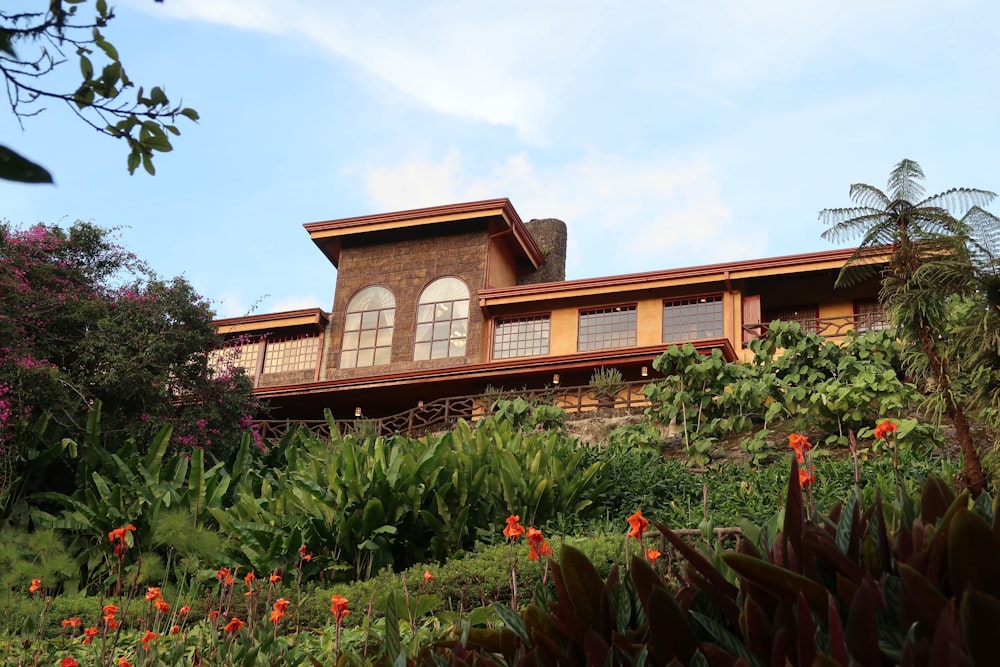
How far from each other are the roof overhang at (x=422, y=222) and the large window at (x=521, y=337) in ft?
8.27

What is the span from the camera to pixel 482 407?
1936 cm

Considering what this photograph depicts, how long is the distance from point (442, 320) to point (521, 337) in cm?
200

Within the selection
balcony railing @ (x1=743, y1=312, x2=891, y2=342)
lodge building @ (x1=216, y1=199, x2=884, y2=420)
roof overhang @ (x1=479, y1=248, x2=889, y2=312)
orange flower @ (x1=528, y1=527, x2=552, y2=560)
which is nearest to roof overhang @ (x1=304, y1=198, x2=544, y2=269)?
lodge building @ (x1=216, y1=199, x2=884, y2=420)

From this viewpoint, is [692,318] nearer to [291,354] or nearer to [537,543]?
[291,354]

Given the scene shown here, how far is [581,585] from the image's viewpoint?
257 centimetres

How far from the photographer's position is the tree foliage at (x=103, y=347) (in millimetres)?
Result: 13133

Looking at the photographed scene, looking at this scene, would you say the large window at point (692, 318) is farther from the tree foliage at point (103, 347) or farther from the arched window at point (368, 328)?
the tree foliage at point (103, 347)

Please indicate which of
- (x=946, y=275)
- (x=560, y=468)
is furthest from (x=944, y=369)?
(x=560, y=468)

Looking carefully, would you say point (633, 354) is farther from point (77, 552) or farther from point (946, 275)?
point (77, 552)

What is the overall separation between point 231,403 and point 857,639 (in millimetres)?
14108

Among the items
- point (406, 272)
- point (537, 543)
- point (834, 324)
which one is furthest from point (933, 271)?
point (406, 272)

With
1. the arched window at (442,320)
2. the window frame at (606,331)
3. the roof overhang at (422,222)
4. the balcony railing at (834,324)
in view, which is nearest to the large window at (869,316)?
the balcony railing at (834,324)

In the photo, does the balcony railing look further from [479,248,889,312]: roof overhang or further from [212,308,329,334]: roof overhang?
[212,308,329,334]: roof overhang

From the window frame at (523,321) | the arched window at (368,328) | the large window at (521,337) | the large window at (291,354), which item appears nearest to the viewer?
the window frame at (523,321)
